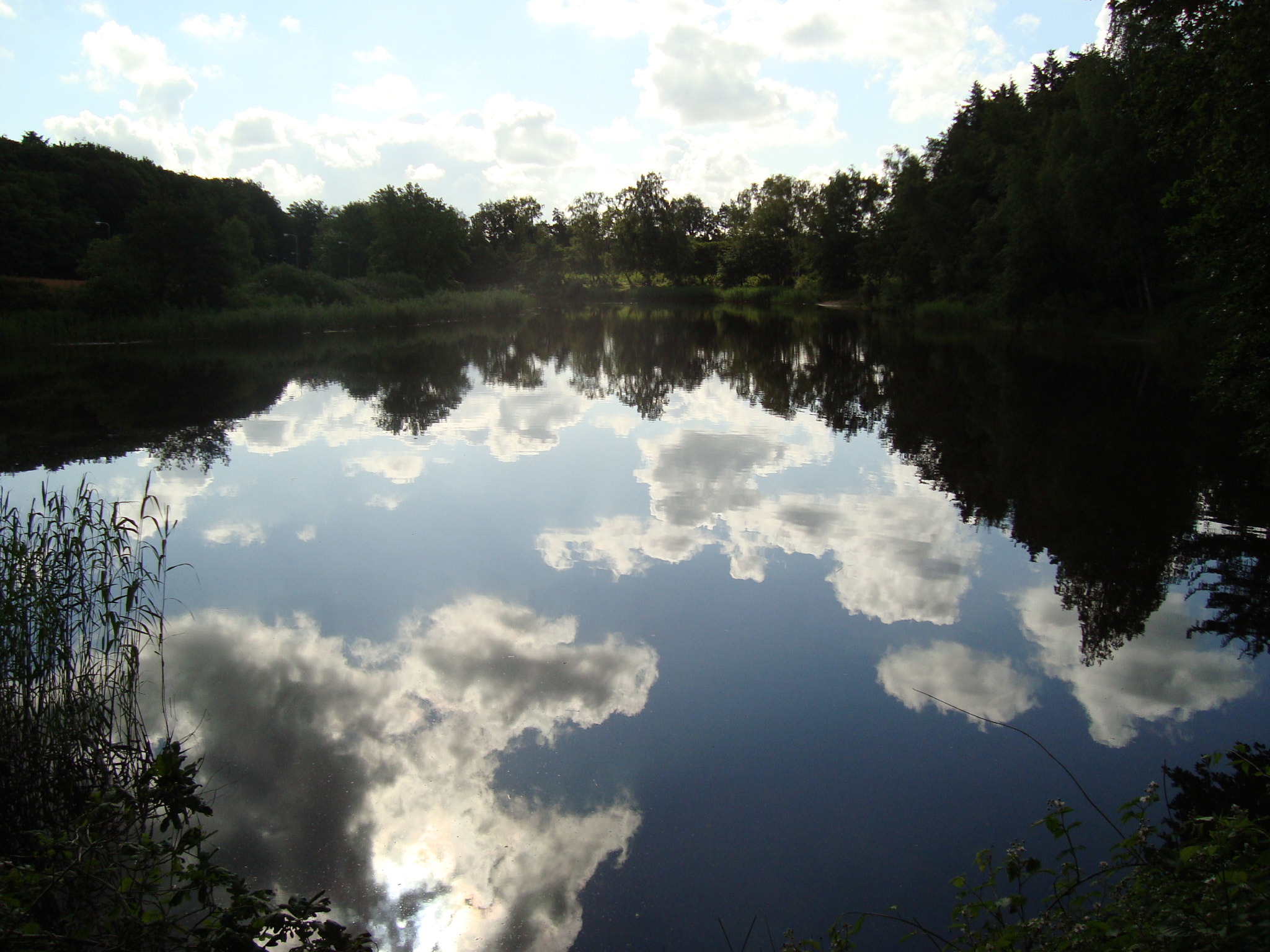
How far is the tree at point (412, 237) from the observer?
54906mm

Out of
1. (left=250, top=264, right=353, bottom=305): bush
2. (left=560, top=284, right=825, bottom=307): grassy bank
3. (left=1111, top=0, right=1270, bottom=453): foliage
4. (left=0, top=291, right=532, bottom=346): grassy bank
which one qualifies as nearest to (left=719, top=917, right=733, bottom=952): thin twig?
(left=1111, top=0, right=1270, bottom=453): foliage

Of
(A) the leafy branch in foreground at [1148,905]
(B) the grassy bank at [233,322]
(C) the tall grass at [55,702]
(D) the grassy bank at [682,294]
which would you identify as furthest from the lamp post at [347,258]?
(A) the leafy branch in foreground at [1148,905]

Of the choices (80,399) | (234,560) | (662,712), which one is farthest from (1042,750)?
(80,399)

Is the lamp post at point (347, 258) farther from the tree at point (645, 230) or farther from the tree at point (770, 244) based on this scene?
the tree at point (770, 244)

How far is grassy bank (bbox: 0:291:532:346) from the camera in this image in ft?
86.9

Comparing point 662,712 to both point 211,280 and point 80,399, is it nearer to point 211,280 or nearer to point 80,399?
point 80,399

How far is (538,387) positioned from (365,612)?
46.2 ft

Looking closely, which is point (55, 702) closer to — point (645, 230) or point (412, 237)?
point (412, 237)

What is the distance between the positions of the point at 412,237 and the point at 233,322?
25347mm

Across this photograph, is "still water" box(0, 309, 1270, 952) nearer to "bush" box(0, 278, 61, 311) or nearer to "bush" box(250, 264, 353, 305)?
"bush" box(0, 278, 61, 311)

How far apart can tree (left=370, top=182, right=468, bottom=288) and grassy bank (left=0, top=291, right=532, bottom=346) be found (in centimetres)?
889

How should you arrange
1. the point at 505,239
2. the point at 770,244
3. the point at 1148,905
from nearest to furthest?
the point at 1148,905
the point at 770,244
the point at 505,239

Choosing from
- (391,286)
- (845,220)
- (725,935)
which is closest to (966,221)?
(845,220)

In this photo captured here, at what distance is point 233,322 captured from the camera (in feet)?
105
